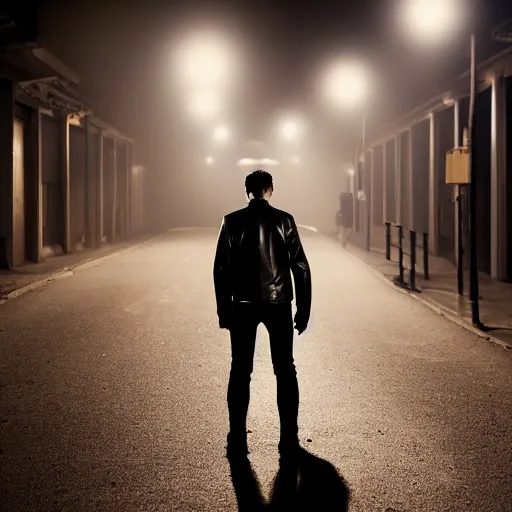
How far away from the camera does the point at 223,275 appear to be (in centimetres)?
434

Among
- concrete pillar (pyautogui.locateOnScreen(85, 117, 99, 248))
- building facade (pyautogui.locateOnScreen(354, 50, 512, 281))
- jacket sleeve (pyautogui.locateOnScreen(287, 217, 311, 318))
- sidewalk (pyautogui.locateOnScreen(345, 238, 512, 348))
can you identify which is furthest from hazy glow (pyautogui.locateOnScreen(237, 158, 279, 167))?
jacket sleeve (pyautogui.locateOnScreen(287, 217, 311, 318))

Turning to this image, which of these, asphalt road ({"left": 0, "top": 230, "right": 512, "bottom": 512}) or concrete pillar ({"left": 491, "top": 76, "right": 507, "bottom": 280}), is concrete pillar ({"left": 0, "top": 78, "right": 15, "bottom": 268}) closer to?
asphalt road ({"left": 0, "top": 230, "right": 512, "bottom": 512})

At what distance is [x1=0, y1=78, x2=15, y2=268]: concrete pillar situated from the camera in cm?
1689

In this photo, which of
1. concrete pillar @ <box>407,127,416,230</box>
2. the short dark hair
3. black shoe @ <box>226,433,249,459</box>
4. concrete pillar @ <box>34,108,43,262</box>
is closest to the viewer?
black shoe @ <box>226,433,249,459</box>

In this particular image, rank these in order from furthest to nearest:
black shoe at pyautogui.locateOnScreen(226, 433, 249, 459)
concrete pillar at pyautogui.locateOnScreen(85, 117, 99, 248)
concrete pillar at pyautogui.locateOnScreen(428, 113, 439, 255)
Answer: concrete pillar at pyautogui.locateOnScreen(85, 117, 99, 248) → concrete pillar at pyautogui.locateOnScreen(428, 113, 439, 255) → black shoe at pyautogui.locateOnScreen(226, 433, 249, 459)

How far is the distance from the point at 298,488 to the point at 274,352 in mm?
879

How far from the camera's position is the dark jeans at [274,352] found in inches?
166

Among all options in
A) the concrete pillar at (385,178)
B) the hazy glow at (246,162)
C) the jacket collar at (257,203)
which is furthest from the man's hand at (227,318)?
the hazy glow at (246,162)

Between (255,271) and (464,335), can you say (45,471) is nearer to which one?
(255,271)

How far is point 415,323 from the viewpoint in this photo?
383 inches

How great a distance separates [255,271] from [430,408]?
86.6 inches

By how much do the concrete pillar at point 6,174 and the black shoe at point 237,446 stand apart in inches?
557

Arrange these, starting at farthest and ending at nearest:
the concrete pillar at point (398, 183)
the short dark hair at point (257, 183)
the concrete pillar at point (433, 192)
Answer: the concrete pillar at point (398, 183) → the concrete pillar at point (433, 192) → the short dark hair at point (257, 183)

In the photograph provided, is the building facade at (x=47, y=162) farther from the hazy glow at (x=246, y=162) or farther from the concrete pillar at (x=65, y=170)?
the hazy glow at (x=246, y=162)
